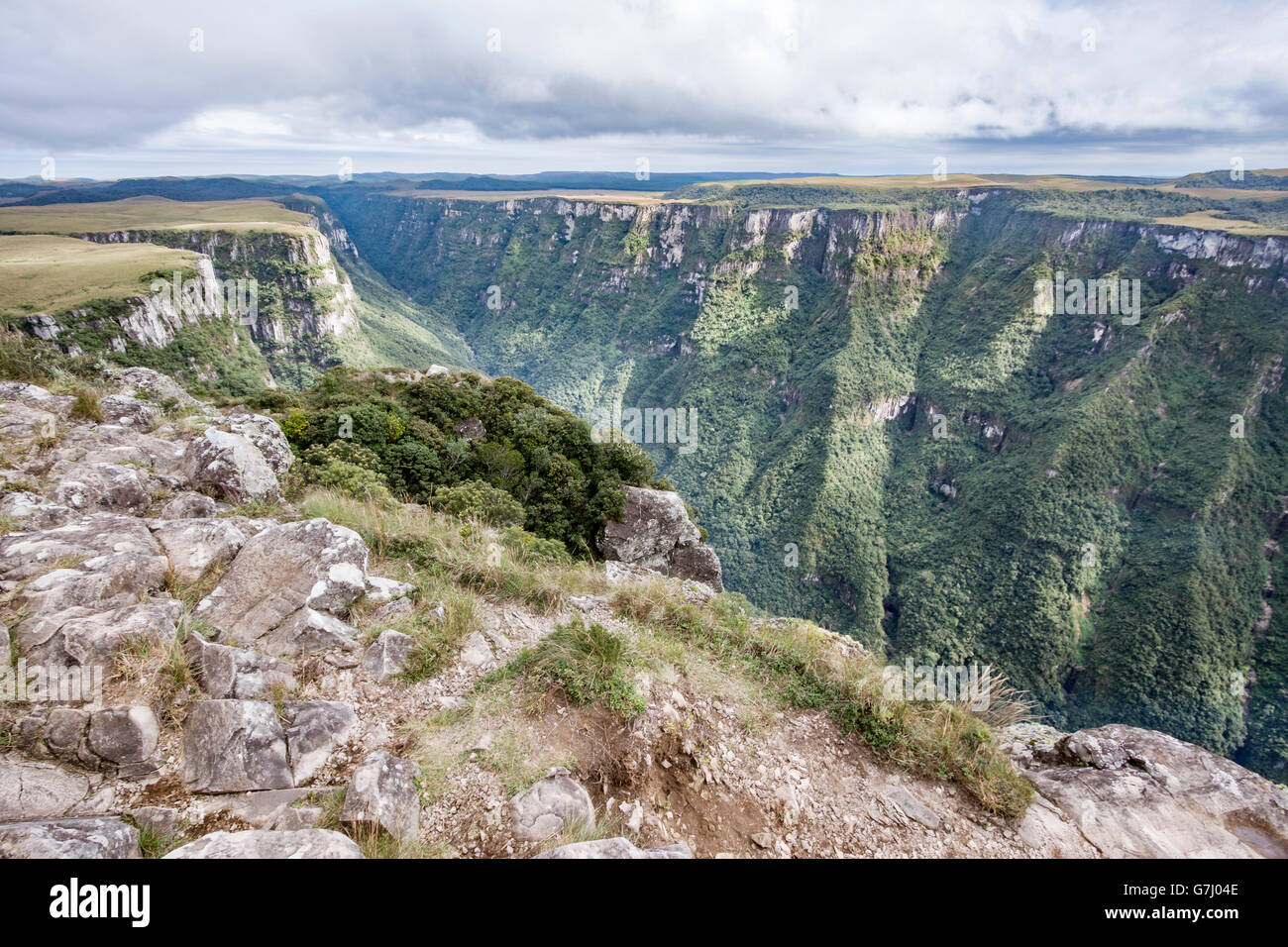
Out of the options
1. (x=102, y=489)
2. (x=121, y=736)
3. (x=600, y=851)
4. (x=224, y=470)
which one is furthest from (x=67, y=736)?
(x=224, y=470)

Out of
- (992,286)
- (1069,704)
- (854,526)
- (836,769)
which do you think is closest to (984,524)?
(854,526)

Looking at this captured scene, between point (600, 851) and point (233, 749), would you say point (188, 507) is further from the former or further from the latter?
point (600, 851)

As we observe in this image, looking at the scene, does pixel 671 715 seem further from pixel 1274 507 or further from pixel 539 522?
pixel 1274 507

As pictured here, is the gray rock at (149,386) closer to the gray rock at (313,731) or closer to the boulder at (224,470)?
the boulder at (224,470)

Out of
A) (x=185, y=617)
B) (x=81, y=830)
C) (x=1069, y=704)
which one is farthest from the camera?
(x=1069, y=704)

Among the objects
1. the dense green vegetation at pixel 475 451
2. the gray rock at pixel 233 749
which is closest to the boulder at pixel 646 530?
the dense green vegetation at pixel 475 451

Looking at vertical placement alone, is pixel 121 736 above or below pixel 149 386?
below
